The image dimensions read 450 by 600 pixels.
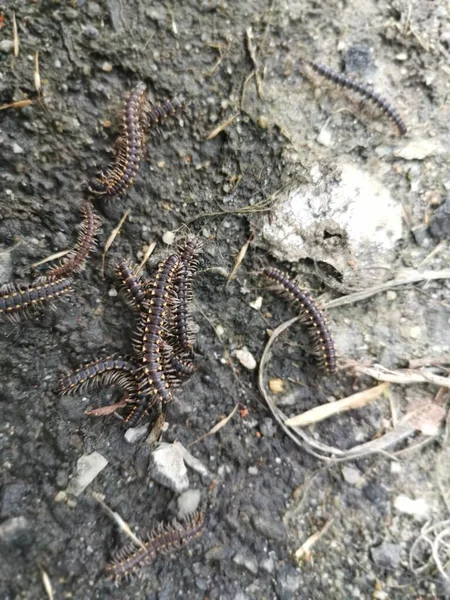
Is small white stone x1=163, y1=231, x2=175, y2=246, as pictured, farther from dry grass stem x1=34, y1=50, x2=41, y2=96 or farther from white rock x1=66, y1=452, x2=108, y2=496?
white rock x1=66, y1=452, x2=108, y2=496

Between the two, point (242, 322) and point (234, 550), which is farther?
point (242, 322)

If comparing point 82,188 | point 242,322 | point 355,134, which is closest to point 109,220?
point 82,188

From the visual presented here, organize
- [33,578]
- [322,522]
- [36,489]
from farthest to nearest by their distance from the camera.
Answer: [322,522]
[36,489]
[33,578]

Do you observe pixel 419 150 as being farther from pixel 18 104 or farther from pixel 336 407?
pixel 18 104

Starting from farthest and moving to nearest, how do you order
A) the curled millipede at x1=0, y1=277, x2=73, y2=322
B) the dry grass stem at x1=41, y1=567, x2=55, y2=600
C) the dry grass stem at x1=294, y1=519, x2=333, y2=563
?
the dry grass stem at x1=294, y1=519, x2=333, y2=563
the curled millipede at x1=0, y1=277, x2=73, y2=322
the dry grass stem at x1=41, y1=567, x2=55, y2=600

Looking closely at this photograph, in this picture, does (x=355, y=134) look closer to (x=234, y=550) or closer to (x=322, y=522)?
(x=322, y=522)

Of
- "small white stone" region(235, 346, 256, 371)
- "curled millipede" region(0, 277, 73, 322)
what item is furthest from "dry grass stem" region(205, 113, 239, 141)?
"small white stone" region(235, 346, 256, 371)

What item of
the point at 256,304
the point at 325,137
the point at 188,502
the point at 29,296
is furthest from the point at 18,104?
the point at 188,502

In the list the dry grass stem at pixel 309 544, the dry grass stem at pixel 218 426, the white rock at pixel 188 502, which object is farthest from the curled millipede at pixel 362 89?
the white rock at pixel 188 502
